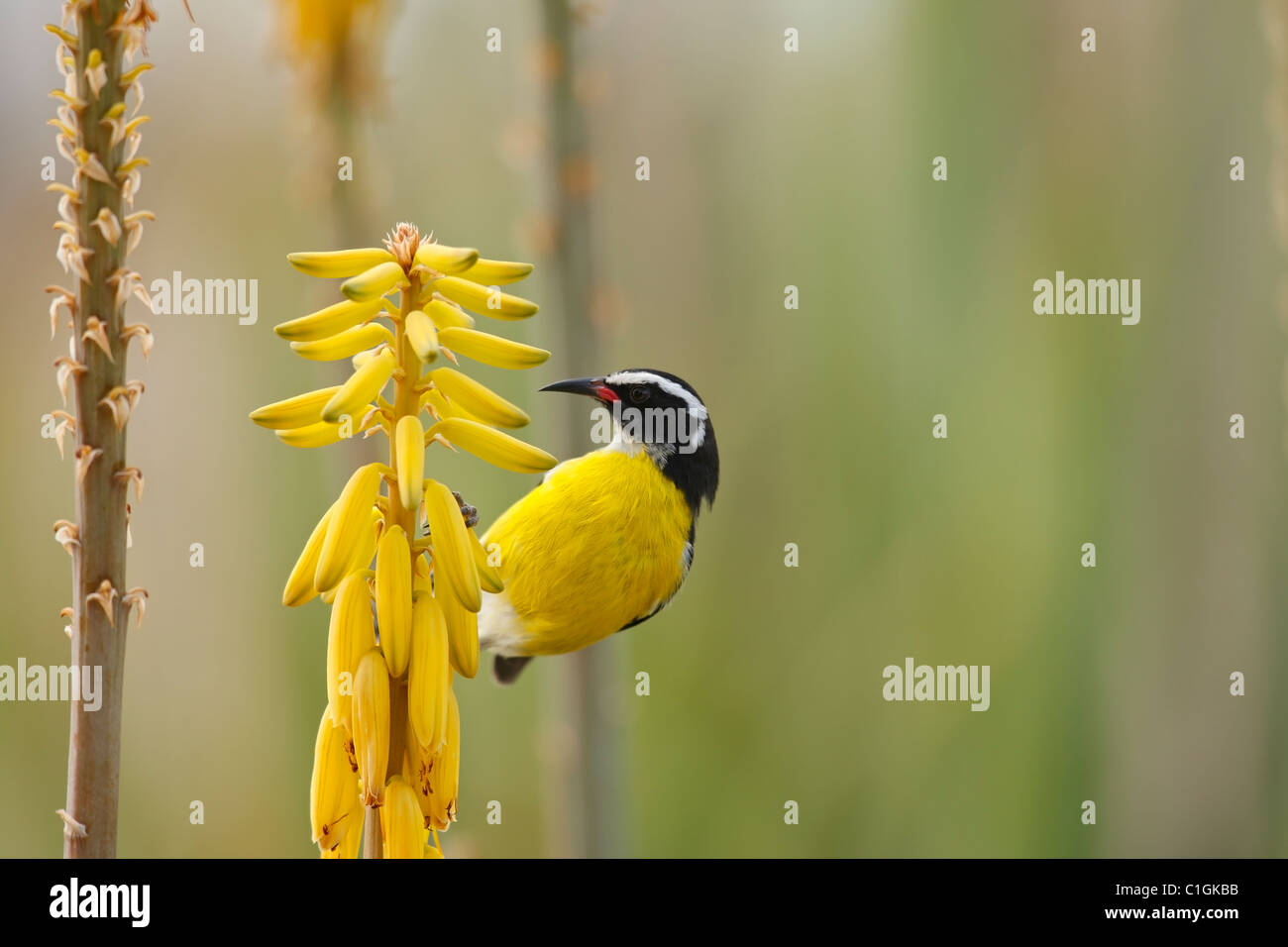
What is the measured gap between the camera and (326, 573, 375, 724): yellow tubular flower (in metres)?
1.19

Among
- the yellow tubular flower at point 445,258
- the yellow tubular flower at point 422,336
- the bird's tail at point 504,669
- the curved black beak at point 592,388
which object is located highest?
the curved black beak at point 592,388

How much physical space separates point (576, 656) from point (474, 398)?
1875mm

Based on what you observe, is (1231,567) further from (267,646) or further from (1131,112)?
(267,646)

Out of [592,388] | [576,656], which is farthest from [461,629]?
[576,656]

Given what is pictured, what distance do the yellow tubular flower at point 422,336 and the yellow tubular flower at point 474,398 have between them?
61mm

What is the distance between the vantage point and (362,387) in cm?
109

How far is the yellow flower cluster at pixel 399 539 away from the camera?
3.67 feet

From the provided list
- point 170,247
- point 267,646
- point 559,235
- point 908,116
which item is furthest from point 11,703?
point 908,116

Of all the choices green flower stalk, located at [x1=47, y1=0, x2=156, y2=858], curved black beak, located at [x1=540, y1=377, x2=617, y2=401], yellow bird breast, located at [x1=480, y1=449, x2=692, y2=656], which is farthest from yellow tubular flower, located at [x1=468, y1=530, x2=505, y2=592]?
curved black beak, located at [x1=540, y1=377, x2=617, y2=401]

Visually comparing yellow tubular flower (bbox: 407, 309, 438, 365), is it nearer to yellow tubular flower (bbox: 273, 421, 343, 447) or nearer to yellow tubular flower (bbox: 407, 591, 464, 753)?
yellow tubular flower (bbox: 273, 421, 343, 447)

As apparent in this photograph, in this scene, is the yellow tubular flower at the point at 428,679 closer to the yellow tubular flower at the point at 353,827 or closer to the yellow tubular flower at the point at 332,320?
the yellow tubular flower at the point at 353,827

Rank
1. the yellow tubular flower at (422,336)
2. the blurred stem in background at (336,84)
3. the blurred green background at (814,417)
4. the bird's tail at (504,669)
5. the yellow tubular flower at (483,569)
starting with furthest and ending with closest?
the blurred green background at (814,417) < the blurred stem in background at (336,84) < the bird's tail at (504,669) < the yellow tubular flower at (483,569) < the yellow tubular flower at (422,336)

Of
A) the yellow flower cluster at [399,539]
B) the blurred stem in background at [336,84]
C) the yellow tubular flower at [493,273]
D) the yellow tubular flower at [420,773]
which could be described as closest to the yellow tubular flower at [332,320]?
the yellow flower cluster at [399,539]

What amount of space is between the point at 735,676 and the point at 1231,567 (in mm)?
1750
